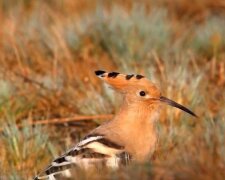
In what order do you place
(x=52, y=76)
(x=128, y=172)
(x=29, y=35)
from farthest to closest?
(x=29, y=35), (x=52, y=76), (x=128, y=172)

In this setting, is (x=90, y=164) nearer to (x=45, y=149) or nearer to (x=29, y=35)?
(x=45, y=149)

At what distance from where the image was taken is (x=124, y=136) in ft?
13.3

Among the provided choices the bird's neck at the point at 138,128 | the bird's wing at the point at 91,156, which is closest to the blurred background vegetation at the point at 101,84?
the bird's neck at the point at 138,128

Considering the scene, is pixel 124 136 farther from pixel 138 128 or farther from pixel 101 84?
pixel 101 84

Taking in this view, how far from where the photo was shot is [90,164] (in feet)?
12.7

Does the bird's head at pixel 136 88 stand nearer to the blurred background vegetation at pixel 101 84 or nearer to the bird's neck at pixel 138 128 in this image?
the bird's neck at pixel 138 128

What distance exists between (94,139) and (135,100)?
390 mm

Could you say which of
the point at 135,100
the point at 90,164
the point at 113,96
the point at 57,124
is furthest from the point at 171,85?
the point at 90,164

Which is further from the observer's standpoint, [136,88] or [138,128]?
[136,88]

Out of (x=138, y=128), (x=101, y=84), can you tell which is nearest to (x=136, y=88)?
(x=138, y=128)

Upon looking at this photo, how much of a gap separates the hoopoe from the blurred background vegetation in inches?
6.4

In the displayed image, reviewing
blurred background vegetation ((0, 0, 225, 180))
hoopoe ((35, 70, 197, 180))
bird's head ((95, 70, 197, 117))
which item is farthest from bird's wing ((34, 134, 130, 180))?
bird's head ((95, 70, 197, 117))

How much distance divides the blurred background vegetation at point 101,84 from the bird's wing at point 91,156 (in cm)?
24

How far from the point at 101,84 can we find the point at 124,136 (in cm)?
240
